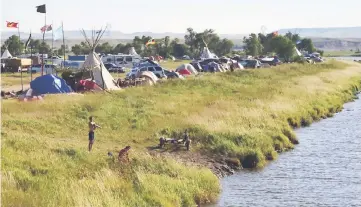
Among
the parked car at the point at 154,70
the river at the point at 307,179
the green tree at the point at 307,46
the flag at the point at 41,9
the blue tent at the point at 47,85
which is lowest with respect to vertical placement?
the river at the point at 307,179

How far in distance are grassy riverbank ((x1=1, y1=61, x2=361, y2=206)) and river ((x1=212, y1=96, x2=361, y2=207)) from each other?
116 centimetres

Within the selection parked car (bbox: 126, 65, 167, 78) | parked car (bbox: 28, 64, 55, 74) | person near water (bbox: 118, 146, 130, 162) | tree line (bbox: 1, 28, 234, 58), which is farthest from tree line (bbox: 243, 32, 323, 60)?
person near water (bbox: 118, 146, 130, 162)

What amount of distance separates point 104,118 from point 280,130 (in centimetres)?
1165

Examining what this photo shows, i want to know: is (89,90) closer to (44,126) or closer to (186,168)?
(44,126)

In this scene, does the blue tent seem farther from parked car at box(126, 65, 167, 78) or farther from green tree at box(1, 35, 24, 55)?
green tree at box(1, 35, 24, 55)

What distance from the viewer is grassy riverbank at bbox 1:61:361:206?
22.3m

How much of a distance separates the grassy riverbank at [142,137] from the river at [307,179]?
116cm

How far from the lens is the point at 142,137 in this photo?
1363 inches

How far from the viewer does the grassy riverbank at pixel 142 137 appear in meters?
22.3

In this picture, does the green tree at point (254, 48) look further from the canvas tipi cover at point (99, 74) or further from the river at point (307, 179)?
the river at point (307, 179)

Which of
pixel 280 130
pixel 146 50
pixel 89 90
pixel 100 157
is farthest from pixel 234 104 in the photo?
pixel 146 50

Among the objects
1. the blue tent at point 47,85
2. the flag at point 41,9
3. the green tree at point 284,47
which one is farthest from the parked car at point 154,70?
the green tree at point 284,47

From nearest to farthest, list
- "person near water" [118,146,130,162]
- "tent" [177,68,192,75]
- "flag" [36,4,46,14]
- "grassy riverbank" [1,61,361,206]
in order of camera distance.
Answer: "grassy riverbank" [1,61,361,206]
"person near water" [118,146,130,162]
"flag" [36,4,46,14]
"tent" [177,68,192,75]

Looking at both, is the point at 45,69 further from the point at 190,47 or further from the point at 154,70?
the point at 190,47
